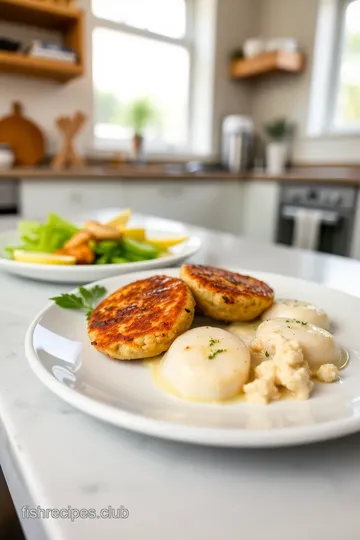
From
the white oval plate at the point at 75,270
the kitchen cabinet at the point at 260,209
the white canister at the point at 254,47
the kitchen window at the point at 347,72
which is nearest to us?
the white oval plate at the point at 75,270

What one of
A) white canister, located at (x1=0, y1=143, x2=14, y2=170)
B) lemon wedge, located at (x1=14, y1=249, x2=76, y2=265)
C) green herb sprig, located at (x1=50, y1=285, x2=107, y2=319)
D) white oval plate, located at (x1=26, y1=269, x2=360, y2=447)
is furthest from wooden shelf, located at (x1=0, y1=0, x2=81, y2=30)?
white oval plate, located at (x1=26, y1=269, x2=360, y2=447)

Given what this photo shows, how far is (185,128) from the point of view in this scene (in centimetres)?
413

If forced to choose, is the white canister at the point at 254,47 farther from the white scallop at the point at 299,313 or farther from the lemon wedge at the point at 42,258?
the white scallop at the point at 299,313

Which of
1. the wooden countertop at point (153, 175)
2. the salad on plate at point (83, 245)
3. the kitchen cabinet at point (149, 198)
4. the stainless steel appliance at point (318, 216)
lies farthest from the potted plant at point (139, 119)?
the salad on plate at point (83, 245)

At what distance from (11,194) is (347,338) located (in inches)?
93.8

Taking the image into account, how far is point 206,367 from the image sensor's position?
36 cm

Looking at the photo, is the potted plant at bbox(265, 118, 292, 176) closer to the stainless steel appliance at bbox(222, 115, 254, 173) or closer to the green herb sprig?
the stainless steel appliance at bbox(222, 115, 254, 173)

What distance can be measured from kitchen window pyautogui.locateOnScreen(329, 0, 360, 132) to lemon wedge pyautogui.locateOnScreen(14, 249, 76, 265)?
10.8 feet

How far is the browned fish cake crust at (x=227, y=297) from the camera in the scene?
0.49 meters

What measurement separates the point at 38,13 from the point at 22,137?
A: 0.79 meters

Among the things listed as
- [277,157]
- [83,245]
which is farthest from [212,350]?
[277,157]

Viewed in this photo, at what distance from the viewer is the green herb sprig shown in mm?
530

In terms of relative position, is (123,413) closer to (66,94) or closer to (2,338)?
(2,338)

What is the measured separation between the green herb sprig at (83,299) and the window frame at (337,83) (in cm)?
332
